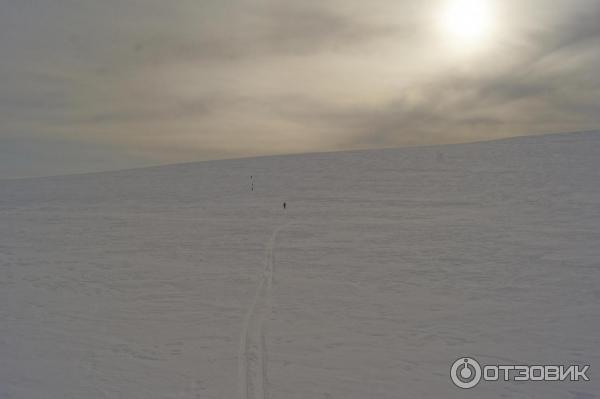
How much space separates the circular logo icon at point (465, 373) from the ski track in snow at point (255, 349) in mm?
2176

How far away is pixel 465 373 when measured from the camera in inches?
241

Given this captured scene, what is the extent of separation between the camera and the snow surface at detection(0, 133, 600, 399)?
620 centimetres

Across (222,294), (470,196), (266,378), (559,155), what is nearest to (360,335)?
(266,378)

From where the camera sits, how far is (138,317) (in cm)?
846

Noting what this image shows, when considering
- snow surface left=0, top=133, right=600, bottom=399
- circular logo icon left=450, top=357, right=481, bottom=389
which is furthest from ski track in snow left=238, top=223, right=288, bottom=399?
circular logo icon left=450, top=357, right=481, bottom=389

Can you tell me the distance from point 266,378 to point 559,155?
71.3 ft

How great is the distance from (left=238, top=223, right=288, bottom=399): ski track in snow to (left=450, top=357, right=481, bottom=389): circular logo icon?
2176mm

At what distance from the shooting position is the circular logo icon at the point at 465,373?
5.88 metres

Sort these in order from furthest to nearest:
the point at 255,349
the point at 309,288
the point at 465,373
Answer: the point at 309,288
the point at 255,349
the point at 465,373

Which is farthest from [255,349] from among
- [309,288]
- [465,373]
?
[309,288]

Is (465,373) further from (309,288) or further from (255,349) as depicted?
(309,288)

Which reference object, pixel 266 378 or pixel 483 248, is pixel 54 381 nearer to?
pixel 266 378

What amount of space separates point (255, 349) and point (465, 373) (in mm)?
2633

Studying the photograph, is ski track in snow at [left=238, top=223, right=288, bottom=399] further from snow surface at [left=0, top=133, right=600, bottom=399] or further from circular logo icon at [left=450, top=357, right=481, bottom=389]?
circular logo icon at [left=450, top=357, right=481, bottom=389]
